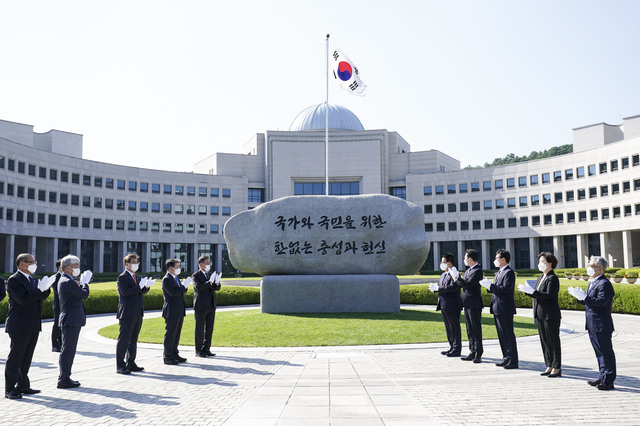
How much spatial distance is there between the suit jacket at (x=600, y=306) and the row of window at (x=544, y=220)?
52.5 metres

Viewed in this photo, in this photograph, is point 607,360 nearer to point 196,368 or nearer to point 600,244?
point 196,368

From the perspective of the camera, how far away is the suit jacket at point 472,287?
37.1 feet

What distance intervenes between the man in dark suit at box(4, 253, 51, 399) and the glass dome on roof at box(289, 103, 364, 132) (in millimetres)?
65446

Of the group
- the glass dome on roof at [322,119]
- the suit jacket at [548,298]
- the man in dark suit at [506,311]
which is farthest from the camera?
the glass dome on roof at [322,119]

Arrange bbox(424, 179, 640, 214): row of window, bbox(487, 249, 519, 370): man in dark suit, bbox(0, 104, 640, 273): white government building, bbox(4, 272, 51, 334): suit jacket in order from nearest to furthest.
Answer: bbox(4, 272, 51, 334): suit jacket → bbox(487, 249, 519, 370): man in dark suit → bbox(424, 179, 640, 214): row of window → bbox(0, 104, 640, 273): white government building

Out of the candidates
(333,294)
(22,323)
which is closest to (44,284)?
(22,323)

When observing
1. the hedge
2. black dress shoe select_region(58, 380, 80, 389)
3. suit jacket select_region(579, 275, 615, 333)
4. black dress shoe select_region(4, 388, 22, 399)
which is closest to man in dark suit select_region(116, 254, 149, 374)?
black dress shoe select_region(58, 380, 80, 389)

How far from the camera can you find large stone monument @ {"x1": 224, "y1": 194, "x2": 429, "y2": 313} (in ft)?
63.7

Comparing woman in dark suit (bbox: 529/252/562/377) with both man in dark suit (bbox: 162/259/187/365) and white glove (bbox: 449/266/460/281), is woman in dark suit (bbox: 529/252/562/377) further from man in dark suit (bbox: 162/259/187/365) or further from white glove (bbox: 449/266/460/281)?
man in dark suit (bbox: 162/259/187/365)

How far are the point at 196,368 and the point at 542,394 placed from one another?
684 centimetres

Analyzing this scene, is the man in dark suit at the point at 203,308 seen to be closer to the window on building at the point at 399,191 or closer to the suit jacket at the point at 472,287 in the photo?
the suit jacket at the point at 472,287

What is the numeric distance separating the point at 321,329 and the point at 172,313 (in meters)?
5.33

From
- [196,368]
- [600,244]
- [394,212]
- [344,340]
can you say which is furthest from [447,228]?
[196,368]

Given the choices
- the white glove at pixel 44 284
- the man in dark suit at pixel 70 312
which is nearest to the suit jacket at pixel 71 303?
the man in dark suit at pixel 70 312
